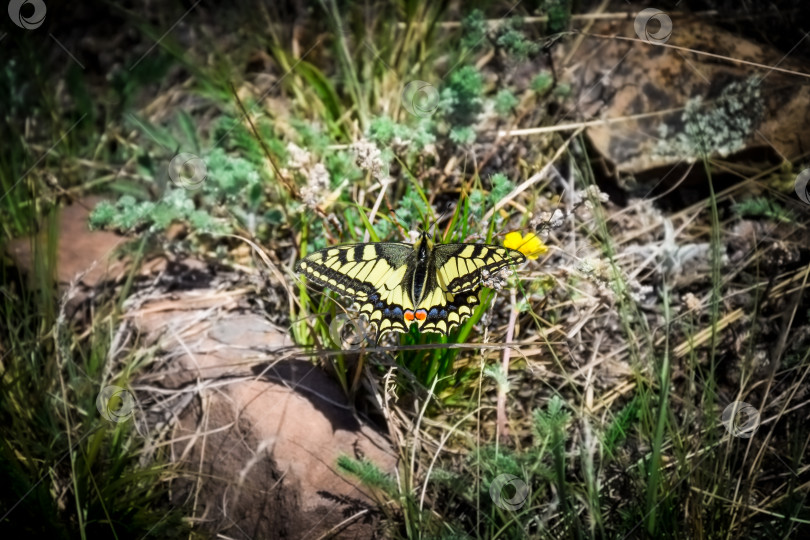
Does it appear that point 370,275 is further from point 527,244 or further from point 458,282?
point 527,244

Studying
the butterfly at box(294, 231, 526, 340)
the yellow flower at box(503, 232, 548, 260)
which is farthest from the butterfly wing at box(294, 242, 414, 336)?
the yellow flower at box(503, 232, 548, 260)

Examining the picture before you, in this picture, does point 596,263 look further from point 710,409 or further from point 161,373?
point 161,373

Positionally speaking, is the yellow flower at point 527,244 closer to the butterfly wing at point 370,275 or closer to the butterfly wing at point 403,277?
the butterfly wing at point 403,277

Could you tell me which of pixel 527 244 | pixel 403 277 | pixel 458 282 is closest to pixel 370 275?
pixel 403 277

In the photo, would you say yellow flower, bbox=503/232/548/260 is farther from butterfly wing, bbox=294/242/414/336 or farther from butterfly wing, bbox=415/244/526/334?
butterfly wing, bbox=294/242/414/336

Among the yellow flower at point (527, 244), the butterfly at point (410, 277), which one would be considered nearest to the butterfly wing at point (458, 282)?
the butterfly at point (410, 277)

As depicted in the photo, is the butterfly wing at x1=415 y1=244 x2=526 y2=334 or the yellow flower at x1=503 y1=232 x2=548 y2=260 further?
the yellow flower at x1=503 y1=232 x2=548 y2=260

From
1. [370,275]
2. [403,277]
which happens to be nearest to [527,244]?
[403,277]

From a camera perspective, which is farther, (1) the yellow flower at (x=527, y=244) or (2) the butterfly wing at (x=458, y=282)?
(1) the yellow flower at (x=527, y=244)

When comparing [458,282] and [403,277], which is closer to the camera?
[458,282]

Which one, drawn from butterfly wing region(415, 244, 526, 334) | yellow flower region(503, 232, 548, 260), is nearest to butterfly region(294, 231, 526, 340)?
butterfly wing region(415, 244, 526, 334)
